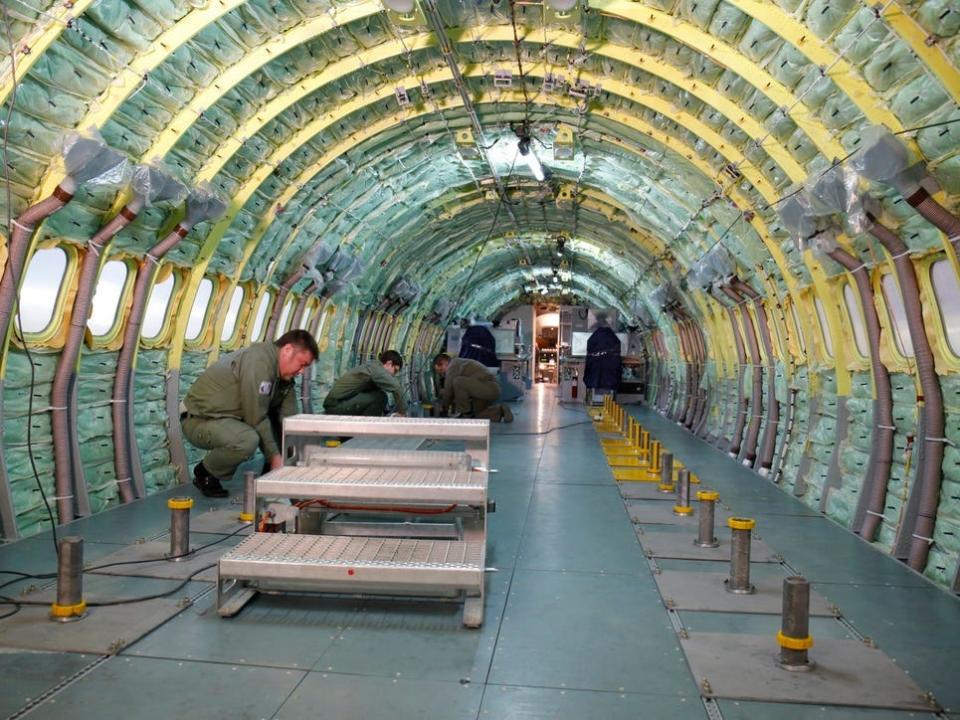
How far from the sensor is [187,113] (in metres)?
8.52

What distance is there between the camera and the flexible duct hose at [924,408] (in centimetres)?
→ 681

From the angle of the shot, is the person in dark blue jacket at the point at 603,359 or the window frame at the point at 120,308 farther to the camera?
the person in dark blue jacket at the point at 603,359

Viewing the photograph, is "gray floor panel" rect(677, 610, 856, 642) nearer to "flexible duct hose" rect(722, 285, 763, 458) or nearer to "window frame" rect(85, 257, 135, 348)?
A: "window frame" rect(85, 257, 135, 348)

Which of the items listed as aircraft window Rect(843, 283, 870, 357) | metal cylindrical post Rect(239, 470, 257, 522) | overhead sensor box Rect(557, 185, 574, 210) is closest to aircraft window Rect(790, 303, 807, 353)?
aircraft window Rect(843, 283, 870, 357)

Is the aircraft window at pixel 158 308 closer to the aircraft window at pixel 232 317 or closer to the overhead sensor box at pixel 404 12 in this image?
the aircraft window at pixel 232 317

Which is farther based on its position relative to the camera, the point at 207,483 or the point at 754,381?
the point at 754,381

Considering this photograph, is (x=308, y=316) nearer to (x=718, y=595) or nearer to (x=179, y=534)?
(x=179, y=534)

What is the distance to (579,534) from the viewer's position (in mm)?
7906

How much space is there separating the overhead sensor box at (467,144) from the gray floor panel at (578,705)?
9.80 metres

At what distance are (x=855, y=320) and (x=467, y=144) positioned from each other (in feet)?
21.6

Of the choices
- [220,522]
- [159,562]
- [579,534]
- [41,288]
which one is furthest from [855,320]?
[41,288]

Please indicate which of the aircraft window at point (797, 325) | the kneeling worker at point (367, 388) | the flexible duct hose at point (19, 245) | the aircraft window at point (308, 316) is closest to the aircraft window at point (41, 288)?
the flexible duct hose at point (19, 245)

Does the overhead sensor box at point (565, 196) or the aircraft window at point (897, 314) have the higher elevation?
the overhead sensor box at point (565, 196)

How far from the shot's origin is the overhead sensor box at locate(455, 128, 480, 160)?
12.5 m
